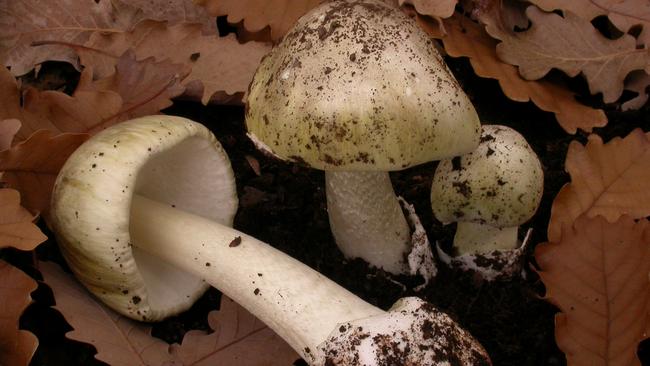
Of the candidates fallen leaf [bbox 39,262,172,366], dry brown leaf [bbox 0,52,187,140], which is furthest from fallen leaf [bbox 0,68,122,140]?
fallen leaf [bbox 39,262,172,366]

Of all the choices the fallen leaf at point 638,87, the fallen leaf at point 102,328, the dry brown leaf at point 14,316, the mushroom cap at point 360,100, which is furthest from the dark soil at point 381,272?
the mushroom cap at point 360,100

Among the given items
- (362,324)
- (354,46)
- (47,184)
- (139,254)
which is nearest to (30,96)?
(47,184)

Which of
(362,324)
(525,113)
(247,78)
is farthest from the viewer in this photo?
(525,113)

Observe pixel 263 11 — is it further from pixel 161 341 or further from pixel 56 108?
pixel 161 341

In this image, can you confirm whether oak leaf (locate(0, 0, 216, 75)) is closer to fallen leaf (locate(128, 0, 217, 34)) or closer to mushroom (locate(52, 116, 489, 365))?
fallen leaf (locate(128, 0, 217, 34))

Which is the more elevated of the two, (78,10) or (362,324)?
(78,10)

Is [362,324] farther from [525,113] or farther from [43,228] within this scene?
[525,113]

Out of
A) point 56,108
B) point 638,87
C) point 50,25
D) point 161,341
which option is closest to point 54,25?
point 50,25
